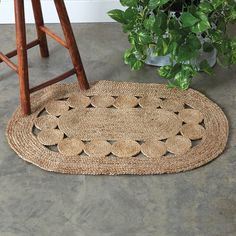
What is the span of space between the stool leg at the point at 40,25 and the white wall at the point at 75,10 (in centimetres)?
34

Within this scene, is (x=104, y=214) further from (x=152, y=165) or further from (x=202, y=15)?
(x=202, y=15)

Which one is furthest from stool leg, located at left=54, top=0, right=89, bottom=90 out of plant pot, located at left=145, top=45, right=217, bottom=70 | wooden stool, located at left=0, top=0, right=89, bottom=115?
plant pot, located at left=145, top=45, right=217, bottom=70

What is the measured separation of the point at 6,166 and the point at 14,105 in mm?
357

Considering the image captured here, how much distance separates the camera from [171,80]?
2.02 m

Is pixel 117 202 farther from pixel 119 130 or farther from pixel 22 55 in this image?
pixel 22 55

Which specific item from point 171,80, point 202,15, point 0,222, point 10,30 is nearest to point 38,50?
point 10,30

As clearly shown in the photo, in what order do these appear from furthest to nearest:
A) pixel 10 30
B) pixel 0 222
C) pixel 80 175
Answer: pixel 10 30, pixel 80 175, pixel 0 222

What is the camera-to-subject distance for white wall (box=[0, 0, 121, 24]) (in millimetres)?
2531

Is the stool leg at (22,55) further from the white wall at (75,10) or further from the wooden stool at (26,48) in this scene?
the white wall at (75,10)

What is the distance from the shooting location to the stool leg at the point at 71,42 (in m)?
1.92

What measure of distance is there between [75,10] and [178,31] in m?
0.85

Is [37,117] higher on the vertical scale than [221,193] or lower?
higher

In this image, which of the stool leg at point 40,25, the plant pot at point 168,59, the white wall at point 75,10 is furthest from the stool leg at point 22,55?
the white wall at point 75,10

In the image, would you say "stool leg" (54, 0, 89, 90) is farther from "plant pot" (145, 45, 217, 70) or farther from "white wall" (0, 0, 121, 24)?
"white wall" (0, 0, 121, 24)
